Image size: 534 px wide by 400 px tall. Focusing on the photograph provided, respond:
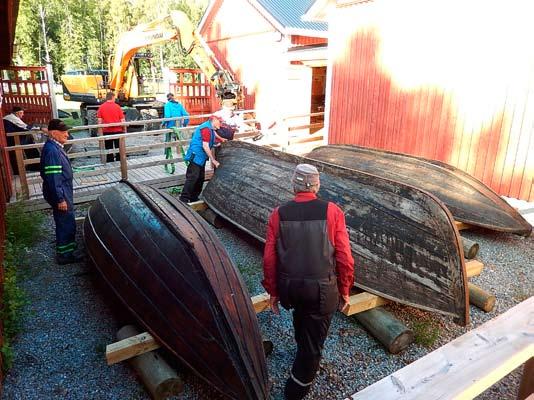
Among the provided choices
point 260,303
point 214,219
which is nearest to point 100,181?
point 214,219

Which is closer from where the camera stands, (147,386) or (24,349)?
(147,386)

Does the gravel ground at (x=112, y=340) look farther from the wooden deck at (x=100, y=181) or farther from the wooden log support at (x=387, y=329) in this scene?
the wooden deck at (x=100, y=181)

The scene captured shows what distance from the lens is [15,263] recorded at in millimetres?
5336

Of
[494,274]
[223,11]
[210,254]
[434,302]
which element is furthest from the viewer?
[223,11]

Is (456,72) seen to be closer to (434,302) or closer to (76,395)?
(434,302)

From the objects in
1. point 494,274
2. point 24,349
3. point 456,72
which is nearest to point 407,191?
point 494,274

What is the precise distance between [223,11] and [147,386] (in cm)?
1848

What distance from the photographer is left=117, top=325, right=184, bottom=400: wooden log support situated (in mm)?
3021

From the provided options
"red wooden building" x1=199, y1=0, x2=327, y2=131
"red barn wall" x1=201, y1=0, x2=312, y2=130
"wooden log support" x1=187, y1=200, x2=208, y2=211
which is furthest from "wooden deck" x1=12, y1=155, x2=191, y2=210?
"red wooden building" x1=199, y1=0, x2=327, y2=131

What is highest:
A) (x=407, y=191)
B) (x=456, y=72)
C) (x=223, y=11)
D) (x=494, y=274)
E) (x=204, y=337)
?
(x=223, y=11)

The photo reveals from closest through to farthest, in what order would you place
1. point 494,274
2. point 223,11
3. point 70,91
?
point 494,274
point 223,11
point 70,91

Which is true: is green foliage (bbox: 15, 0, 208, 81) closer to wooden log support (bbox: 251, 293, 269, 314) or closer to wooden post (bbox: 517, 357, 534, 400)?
wooden log support (bbox: 251, 293, 269, 314)

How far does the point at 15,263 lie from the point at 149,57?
50.3ft

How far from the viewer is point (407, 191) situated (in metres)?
4.42
